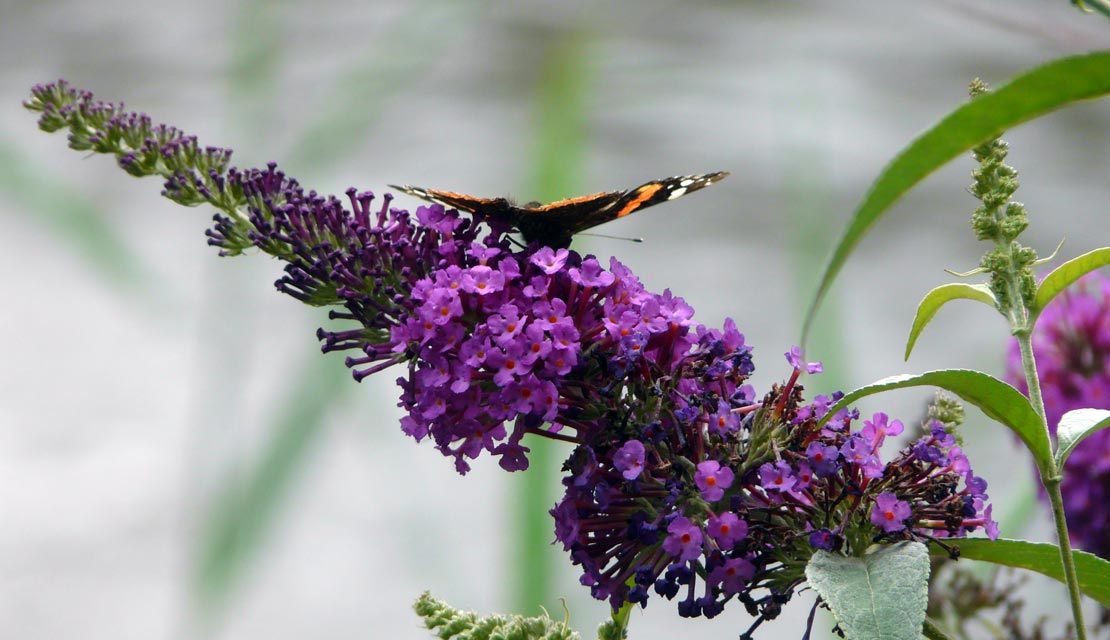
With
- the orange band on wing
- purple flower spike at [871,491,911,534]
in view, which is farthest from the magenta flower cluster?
the orange band on wing

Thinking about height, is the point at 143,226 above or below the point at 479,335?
above

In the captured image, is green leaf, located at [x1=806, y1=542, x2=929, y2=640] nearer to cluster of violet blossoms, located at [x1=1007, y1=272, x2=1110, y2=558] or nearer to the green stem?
the green stem

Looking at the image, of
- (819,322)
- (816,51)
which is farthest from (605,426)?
(816,51)

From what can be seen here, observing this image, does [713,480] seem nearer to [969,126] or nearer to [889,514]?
[889,514]

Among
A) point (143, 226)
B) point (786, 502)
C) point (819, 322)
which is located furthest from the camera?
point (143, 226)

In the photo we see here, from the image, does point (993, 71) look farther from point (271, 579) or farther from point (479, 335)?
point (479, 335)

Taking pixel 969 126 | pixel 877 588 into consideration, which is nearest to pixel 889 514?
pixel 877 588

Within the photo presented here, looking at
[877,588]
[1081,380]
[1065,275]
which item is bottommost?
[877,588]
